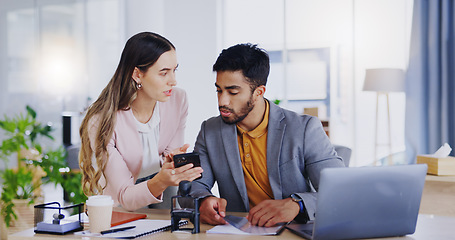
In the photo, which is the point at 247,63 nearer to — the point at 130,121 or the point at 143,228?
the point at 130,121

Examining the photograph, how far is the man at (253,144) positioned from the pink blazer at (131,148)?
0.22 meters

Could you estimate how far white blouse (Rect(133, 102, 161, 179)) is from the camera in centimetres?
220

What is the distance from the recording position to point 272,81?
6.07 metres

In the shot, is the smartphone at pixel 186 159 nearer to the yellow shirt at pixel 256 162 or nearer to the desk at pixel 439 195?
the yellow shirt at pixel 256 162

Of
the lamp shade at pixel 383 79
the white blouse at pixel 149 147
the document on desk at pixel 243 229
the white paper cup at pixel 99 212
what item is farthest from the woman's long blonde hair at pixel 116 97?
the lamp shade at pixel 383 79

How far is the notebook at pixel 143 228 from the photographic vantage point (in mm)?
1514

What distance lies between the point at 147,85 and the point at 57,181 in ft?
5.83

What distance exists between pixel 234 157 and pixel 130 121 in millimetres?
471

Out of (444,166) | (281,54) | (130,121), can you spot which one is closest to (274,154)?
(130,121)

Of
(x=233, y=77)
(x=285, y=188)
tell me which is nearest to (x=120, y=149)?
(x=233, y=77)

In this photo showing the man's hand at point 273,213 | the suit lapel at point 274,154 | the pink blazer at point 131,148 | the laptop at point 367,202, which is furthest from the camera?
the suit lapel at point 274,154

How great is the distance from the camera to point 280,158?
80.4 inches

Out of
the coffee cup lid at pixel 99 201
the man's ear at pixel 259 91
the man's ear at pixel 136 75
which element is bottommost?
the coffee cup lid at pixel 99 201

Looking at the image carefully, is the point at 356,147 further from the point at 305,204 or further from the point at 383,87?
the point at 305,204
